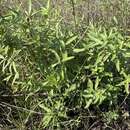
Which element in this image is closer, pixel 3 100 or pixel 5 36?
pixel 5 36

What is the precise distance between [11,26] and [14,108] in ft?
2.32

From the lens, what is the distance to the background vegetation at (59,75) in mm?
3057

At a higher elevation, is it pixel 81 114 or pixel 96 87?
pixel 96 87

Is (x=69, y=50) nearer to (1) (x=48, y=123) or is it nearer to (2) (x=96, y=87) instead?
(2) (x=96, y=87)

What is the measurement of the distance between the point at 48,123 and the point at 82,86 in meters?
0.37

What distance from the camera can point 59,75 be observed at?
3.04 meters

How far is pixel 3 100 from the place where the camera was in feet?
11.5

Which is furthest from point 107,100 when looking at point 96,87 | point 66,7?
point 66,7

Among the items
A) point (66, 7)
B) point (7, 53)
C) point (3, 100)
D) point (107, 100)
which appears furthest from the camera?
point (66, 7)

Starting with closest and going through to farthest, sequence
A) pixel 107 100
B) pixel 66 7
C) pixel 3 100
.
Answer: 1. pixel 107 100
2. pixel 3 100
3. pixel 66 7

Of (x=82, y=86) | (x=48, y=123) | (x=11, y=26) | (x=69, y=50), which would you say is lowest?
(x=48, y=123)

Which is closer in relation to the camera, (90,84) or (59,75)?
(59,75)

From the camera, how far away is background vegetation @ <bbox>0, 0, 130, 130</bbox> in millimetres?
3057

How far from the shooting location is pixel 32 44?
3064 mm
